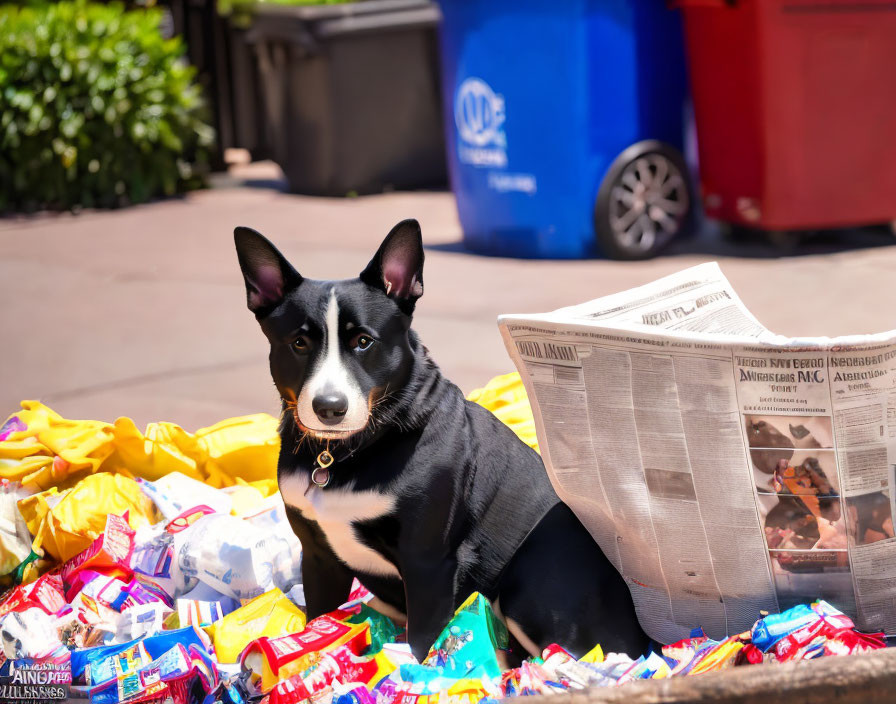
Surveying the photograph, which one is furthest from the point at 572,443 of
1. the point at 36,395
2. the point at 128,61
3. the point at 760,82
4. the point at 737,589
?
the point at 128,61

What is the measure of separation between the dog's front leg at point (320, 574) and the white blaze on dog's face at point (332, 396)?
275 millimetres

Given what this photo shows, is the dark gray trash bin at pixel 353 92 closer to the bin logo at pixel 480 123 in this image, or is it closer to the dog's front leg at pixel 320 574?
the bin logo at pixel 480 123

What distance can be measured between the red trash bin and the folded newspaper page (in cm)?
402

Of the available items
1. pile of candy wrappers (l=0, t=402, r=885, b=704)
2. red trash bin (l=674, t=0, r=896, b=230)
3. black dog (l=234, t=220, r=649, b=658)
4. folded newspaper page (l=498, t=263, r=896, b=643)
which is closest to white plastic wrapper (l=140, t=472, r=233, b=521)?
pile of candy wrappers (l=0, t=402, r=885, b=704)

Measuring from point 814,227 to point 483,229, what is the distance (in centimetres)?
186

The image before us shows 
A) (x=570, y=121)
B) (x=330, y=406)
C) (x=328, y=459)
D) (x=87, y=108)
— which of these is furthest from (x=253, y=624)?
(x=87, y=108)

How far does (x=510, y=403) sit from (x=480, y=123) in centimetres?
338

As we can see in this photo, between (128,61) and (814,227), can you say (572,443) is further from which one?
Result: (128,61)

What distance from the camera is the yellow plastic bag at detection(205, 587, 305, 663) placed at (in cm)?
254

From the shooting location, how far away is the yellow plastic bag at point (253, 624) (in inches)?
100

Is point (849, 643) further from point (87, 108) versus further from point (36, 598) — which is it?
point (87, 108)

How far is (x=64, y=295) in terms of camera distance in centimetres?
664

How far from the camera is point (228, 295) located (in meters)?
6.46

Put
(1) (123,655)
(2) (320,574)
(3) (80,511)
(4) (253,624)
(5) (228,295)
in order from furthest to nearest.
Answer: (5) (228,295), (3) (80,511), (4) (253,624), (2) (320,574), (1) (123,655)
